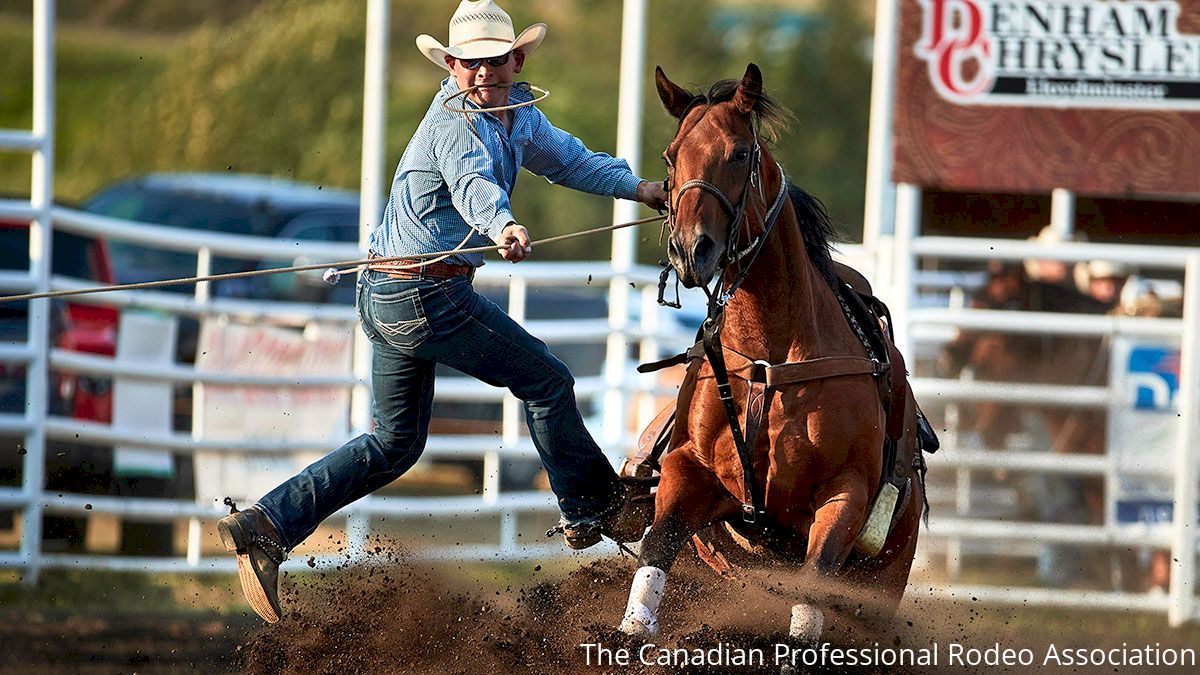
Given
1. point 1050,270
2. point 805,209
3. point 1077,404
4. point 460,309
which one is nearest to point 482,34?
point 460,309

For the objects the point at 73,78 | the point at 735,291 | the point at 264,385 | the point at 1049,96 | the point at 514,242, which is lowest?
the point at 264,385

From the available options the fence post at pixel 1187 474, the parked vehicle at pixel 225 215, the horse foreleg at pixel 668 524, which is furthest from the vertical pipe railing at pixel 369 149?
the fence post at pixel 1187 474

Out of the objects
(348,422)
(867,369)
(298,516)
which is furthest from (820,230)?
(348,422)

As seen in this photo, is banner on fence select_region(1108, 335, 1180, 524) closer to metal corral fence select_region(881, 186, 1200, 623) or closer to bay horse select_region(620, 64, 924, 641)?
metal corral fence select_region(881, 186, 1200, 623)

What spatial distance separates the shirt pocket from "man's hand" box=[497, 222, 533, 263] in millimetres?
491

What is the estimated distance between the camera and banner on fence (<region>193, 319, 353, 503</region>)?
8.48 m

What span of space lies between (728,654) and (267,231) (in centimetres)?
817

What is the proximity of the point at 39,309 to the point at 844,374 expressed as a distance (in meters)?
4.60

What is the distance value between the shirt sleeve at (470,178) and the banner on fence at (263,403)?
12.7 ft

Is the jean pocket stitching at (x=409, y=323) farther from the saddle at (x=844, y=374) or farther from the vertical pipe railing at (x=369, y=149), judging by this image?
the vertical pipe railing at (x=369, y=149)

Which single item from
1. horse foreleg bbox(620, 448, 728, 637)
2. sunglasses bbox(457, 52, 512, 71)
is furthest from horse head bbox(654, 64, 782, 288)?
horse foreleg bbox(620, 448, 728, 637)

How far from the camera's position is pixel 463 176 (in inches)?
191

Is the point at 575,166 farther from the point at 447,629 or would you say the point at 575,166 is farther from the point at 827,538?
the point at 447,629

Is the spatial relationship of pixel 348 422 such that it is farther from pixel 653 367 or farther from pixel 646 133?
pixel 646 133
